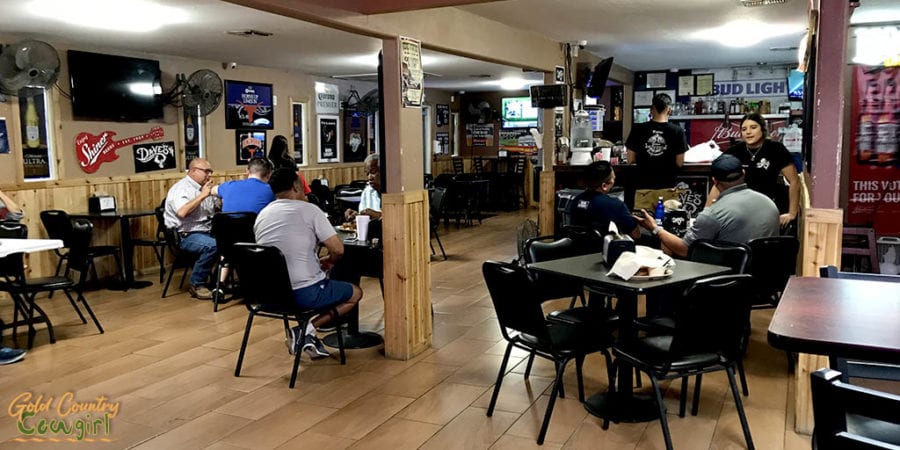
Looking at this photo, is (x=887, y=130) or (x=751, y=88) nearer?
(x=887, y=130)

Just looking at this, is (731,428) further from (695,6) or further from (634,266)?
(695,6)

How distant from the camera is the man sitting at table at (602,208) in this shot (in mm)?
4363

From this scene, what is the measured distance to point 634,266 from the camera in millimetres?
2982

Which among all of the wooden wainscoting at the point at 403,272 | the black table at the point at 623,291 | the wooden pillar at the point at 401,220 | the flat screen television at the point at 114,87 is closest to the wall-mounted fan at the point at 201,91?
the flat screen television at the point at 114,87

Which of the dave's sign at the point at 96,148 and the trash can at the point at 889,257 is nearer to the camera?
the trash can at the point at 889,257

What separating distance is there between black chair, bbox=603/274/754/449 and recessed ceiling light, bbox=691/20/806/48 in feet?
13.4

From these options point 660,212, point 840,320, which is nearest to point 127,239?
point 660,212

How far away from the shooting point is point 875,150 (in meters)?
6.13

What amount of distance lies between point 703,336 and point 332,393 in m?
1.91

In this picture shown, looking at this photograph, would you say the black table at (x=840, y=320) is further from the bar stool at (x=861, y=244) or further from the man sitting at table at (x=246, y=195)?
the man sitting at table at (x=246, y=195)

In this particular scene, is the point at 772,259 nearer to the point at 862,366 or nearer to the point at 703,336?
the point at 703,336

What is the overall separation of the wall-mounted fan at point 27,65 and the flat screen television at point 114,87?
902mm

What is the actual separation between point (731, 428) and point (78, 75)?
635cm

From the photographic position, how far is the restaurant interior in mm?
3008
